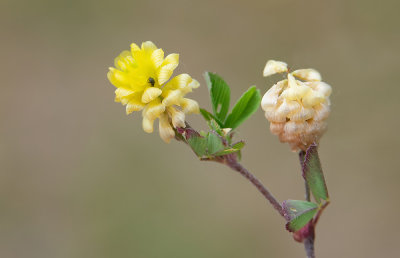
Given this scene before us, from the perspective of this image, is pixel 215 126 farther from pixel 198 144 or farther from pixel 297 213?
pixel 297 213

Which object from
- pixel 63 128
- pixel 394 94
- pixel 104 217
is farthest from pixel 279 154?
pixel 63 128

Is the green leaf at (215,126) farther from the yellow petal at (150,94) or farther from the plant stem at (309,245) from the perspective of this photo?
the plant stem at (309,245)

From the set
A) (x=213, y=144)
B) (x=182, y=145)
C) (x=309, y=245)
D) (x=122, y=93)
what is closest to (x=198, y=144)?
(x=213, y=144)

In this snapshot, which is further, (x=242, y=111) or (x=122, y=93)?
(x=242, y=111)

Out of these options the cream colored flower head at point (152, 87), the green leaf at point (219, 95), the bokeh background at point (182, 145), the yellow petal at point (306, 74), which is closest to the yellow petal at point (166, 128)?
the cream colored flower head at point (152, 87)

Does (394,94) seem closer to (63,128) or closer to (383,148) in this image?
(383,148)

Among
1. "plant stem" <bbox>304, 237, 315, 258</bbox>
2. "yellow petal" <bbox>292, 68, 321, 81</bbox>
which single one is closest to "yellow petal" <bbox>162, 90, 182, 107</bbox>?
"yellow petal" <bbox>292, 68, 321, 81</bbox>

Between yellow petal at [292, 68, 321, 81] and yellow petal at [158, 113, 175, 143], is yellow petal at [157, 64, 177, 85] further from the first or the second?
yellow petal at [292, 68, 321, 81]
